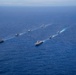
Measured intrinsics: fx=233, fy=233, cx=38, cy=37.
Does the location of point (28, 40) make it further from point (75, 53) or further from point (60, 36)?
point (75, 53)

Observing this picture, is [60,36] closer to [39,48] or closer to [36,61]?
[39,48]

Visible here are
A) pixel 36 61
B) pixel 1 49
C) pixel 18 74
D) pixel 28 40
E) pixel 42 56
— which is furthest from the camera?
pixel 28 40

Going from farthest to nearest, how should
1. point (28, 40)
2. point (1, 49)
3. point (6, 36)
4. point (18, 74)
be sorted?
point (6, 36) → point (28, 40) → point (1, 49) → point (18, 74)

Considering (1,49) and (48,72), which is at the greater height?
(1,49)

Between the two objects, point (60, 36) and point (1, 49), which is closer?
point (1, 49)

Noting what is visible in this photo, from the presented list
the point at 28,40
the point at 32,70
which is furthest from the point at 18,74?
the point at 28,40

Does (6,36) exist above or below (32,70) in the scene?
above

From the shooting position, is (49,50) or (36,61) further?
(49,50)

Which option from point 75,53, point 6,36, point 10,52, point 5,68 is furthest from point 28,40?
point 5,68

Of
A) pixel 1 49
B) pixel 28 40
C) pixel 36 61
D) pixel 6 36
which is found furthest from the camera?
pixel 6 36
